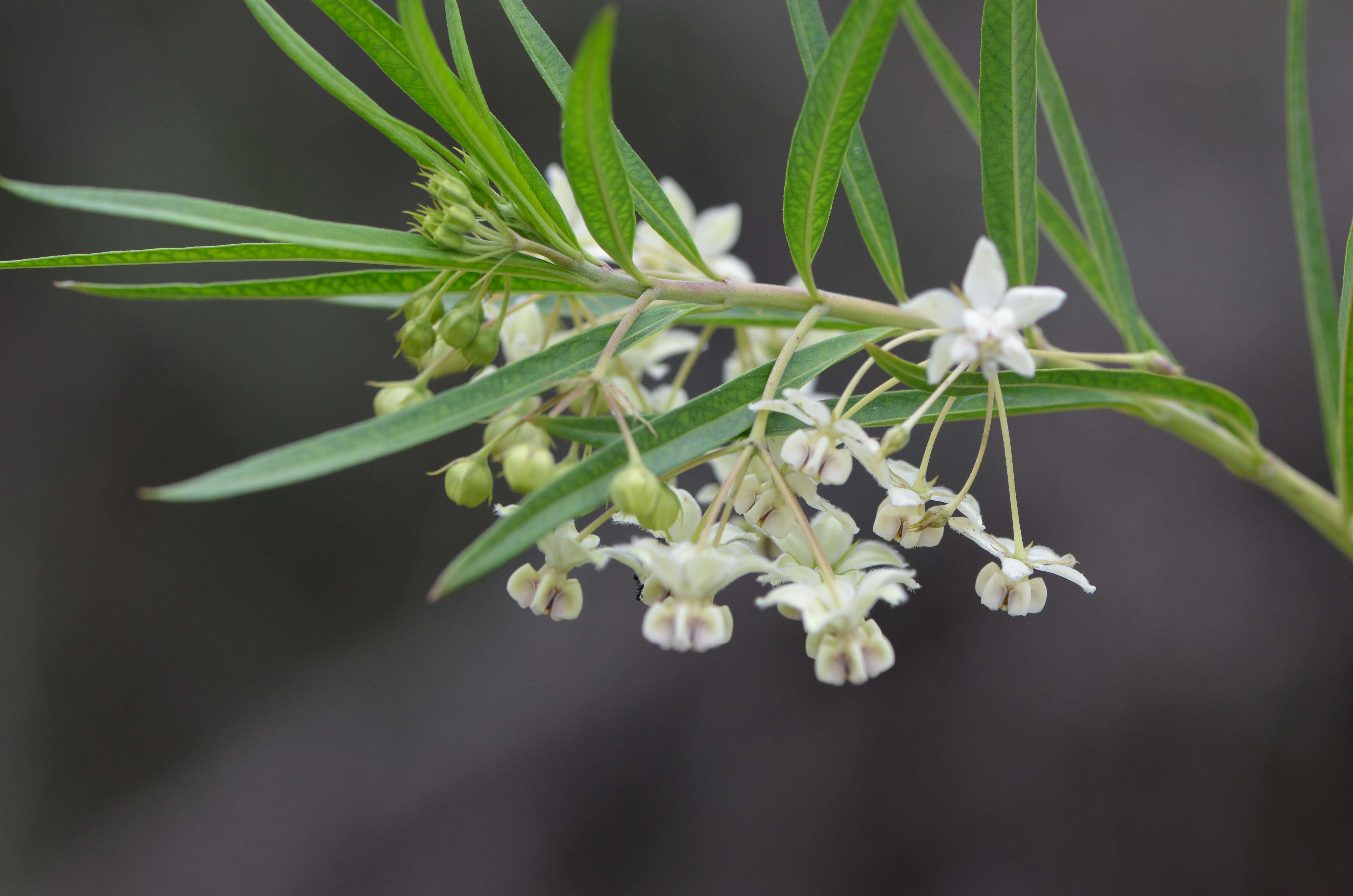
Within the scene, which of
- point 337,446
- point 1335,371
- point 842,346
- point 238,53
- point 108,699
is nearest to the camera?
point 337,446

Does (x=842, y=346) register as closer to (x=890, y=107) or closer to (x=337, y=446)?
(x=337, y=446)

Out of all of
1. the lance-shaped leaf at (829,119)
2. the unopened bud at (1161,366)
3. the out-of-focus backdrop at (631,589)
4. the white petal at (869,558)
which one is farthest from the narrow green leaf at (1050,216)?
the out-of-focus backdrop at (631,589)

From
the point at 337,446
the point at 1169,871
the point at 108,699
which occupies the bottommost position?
the point at 108,699

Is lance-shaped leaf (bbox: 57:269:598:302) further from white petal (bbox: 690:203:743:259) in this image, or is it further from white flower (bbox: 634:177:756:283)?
white petal (bbox: 690:203:743:259)

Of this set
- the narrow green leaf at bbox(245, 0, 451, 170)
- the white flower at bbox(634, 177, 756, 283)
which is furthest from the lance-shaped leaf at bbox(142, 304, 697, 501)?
the white flower at bbox(634, 177, 756, 283)

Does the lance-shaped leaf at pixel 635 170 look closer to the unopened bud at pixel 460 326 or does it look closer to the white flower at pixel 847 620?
the unopened bud at pixel 460 326

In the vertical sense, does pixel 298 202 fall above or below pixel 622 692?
above

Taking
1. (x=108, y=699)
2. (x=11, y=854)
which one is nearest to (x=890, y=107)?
(x=108, y=699)
